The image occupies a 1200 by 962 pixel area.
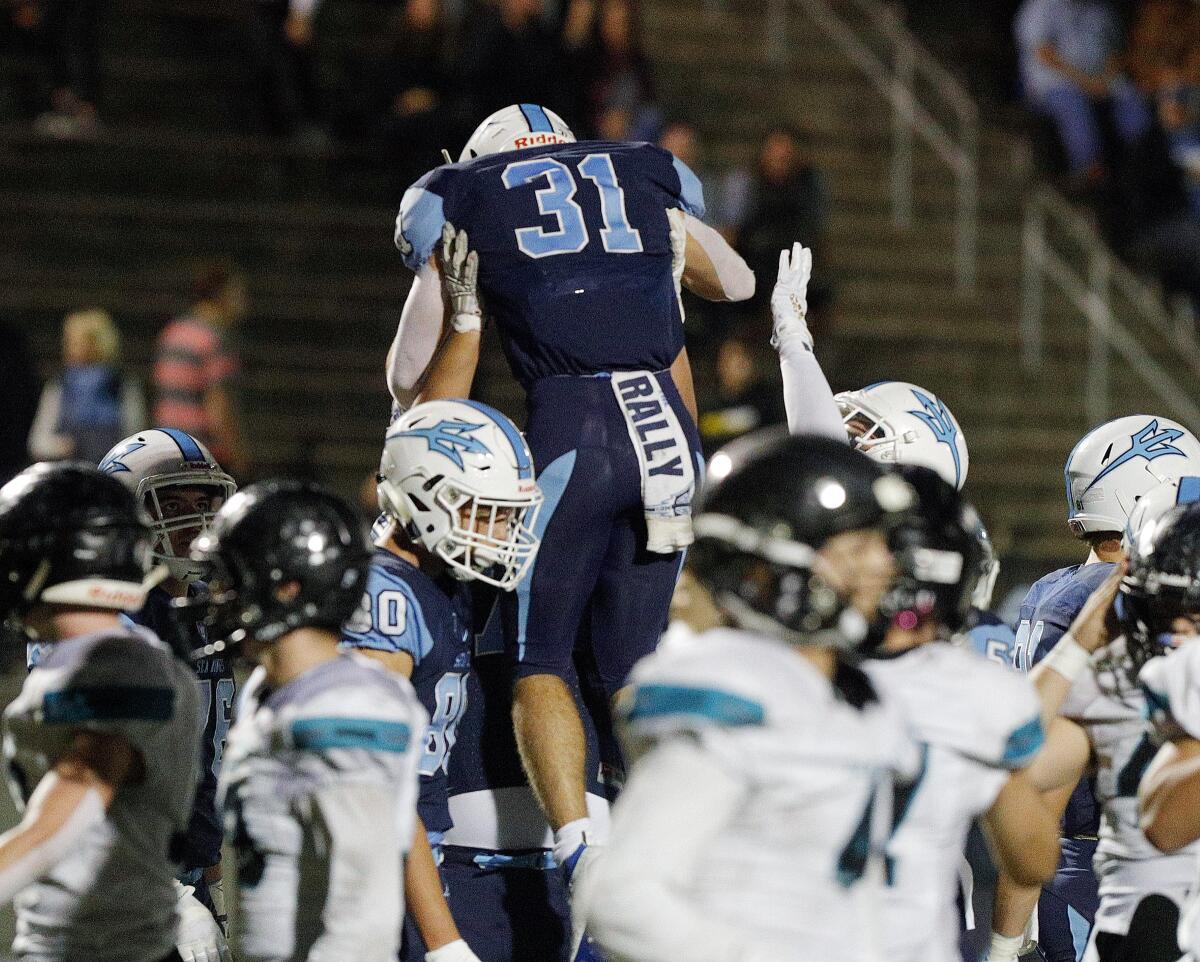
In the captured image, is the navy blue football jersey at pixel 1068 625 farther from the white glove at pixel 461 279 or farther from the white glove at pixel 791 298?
the white glove at pixel 461 279

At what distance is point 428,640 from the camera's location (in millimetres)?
4242

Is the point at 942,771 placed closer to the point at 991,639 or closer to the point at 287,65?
the point at 991,639

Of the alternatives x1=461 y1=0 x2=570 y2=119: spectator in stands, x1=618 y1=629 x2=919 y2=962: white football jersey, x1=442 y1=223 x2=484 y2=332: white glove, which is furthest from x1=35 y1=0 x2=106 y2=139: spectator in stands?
x1=618 y1=629 x2=919 y2=962: white football jersey

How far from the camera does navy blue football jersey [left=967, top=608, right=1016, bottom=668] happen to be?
518cm

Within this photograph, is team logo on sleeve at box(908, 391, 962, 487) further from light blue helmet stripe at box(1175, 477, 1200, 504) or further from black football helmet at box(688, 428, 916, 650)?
black football helmet at box(688, 428, 916, 650)

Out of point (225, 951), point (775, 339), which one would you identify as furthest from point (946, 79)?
point (225, 951)

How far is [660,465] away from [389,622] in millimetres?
1016

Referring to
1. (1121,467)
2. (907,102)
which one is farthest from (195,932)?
(907,102)

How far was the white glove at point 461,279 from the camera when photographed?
5129mm

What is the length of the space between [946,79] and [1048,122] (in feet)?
2.83

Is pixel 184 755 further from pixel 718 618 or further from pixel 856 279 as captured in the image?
pixel 856 279

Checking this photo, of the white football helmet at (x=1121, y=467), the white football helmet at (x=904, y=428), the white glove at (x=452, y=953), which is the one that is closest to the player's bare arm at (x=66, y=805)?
the white glove at (x=452, y=953)

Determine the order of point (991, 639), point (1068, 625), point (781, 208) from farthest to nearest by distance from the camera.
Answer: point (781, 208) < point (991, 639) < point (1068, 625)

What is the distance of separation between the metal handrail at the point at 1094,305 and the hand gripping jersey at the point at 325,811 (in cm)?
1081
